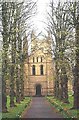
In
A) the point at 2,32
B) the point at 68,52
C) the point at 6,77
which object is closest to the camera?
the point at 6,77

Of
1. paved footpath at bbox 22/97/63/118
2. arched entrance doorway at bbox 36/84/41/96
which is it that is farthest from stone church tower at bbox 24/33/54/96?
paved footpath at bbox 22/97/63/118

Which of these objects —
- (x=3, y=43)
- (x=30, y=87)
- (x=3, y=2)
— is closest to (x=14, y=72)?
(x=3, y=43)

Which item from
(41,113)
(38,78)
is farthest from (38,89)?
(41,113)

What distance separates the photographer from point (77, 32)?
26.8m

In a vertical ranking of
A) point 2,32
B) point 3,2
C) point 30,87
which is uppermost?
point 3,2

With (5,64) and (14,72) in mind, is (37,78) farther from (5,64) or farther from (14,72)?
(5,64)

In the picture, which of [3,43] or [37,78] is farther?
[37,78]

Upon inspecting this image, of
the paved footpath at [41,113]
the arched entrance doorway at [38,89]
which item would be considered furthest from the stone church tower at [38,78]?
the paved footpath at [41,113]

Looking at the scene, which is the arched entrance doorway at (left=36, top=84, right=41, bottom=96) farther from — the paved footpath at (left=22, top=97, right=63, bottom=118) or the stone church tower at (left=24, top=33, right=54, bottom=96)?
the paved footpath at (left=22, top=97, right=63, bottom=118)

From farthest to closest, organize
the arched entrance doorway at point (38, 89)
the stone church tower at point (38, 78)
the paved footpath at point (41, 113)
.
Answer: the stone church tower at point (38, 78)
the arched entrance doorway at point (38, 89)
the paved footpath at point (41, 113)

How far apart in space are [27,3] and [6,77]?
8.22m

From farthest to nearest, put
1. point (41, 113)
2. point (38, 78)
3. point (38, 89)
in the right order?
point (38, 78) < point (38, 89) < point (41, 113)

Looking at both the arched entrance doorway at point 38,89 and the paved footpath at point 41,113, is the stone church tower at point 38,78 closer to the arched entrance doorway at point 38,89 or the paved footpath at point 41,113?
the arched entrance doorway at point 38,89

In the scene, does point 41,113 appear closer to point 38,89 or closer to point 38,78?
point 38,89
